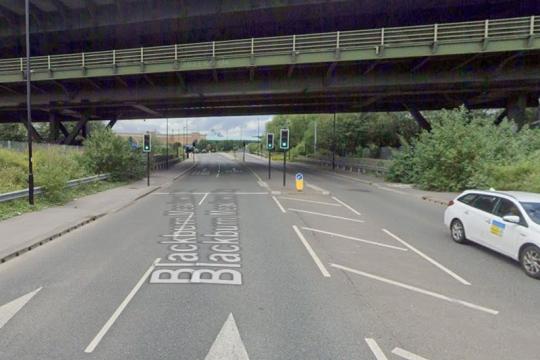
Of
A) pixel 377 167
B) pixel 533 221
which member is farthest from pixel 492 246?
pixel 377 167

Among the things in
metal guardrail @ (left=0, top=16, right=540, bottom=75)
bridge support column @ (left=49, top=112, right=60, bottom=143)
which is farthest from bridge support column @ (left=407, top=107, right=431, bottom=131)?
bridge support column @ (left=49, top=112, right=60, bottom=143)

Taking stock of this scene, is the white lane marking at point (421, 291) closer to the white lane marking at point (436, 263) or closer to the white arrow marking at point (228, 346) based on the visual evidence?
the white lane marking at point (436, 263)

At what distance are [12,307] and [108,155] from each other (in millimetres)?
19647

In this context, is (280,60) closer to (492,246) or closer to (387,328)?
(492,246)

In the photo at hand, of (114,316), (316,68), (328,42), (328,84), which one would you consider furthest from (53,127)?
(114,316)

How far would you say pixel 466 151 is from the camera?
19078 mm

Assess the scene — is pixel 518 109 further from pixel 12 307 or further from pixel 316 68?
pixel 12 307

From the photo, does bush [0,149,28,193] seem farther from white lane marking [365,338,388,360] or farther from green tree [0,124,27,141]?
green tree [0,124,27,141]

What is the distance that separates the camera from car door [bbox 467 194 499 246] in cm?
776

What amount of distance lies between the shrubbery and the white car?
6.93m

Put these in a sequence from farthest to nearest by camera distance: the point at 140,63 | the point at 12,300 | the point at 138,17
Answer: the point at 138,17, the point at 140,63, the point at 12,300

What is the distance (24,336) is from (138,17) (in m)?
26.0

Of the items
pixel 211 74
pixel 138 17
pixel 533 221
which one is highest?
pixel 138 17

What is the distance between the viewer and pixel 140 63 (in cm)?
2370
